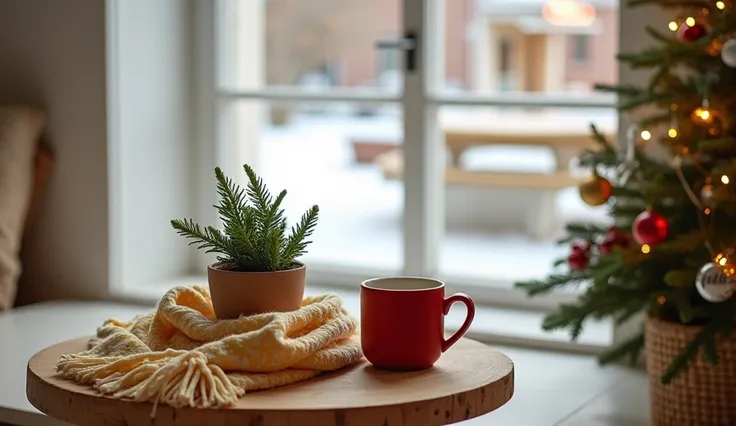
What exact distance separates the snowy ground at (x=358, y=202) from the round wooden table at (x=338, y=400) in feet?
5.02

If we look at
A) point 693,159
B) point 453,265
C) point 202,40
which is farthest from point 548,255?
point 693,159

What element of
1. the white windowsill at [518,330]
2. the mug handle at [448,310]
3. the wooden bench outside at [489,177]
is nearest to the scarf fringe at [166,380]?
the mug handle at [448,310]

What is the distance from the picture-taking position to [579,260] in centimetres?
216

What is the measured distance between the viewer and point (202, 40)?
2979 millimetres

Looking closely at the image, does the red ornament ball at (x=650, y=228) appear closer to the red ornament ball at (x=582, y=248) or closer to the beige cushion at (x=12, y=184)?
the red ornament ball at (x=582, y=248)

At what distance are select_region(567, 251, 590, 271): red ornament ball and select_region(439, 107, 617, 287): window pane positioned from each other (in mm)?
452

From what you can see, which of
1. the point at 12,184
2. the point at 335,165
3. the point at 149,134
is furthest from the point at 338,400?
the point at 335,165

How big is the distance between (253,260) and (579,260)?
949mm

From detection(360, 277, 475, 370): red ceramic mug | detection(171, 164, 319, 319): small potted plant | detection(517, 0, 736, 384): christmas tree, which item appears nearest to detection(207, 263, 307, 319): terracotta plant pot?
detection(171, 164, 319, 319): small potted plant

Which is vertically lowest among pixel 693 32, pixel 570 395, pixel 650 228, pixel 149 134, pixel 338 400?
pixel 570 395

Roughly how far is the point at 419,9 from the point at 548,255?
3.78 ft

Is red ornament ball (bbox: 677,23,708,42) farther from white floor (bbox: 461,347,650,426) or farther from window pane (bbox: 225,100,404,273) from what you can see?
window pane (bbox: 225,100,404,273)

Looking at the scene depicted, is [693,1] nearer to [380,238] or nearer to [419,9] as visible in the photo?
[419,9]

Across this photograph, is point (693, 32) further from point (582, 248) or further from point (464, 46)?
point (464, 46)
